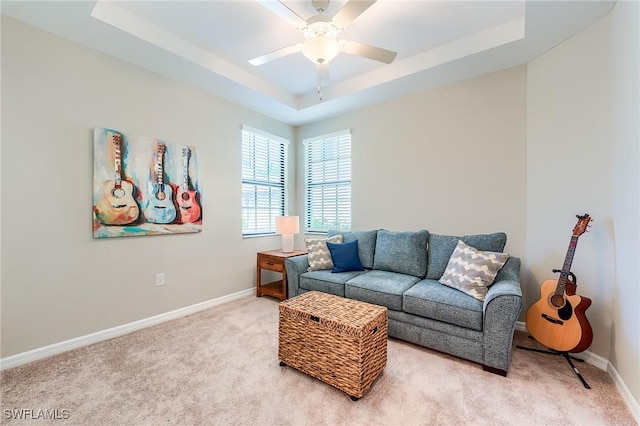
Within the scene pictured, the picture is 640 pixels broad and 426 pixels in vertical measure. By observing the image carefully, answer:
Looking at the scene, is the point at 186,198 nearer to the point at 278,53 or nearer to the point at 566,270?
the point at 278,53

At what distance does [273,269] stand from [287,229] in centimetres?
58

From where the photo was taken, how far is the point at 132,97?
8.87 ft

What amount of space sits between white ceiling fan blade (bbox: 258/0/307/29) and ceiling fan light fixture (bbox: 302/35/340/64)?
238 mm

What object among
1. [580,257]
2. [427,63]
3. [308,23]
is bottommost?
[580,257]

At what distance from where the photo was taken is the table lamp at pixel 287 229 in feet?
12.6

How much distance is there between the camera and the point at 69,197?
234 cm

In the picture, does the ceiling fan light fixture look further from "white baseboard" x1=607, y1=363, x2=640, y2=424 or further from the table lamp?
"white baseboard" x1=607, y1=363, x2=640, y2=424

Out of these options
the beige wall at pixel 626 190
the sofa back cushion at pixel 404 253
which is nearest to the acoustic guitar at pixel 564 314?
the beige wall at pixel 626 190

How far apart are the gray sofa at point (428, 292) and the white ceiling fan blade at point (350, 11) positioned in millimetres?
2129

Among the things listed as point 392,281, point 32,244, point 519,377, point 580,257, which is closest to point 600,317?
point 580,257

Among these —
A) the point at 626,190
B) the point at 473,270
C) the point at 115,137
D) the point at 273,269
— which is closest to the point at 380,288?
the point at 473,270

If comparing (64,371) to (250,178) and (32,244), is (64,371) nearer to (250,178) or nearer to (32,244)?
(32,244)

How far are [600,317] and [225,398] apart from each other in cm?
279

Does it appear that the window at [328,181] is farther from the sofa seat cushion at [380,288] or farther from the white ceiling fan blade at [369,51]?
the white ceiling fan blade at [369,51]
